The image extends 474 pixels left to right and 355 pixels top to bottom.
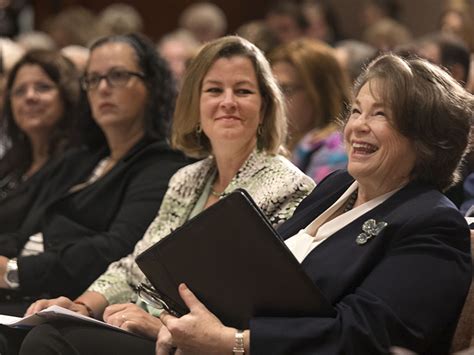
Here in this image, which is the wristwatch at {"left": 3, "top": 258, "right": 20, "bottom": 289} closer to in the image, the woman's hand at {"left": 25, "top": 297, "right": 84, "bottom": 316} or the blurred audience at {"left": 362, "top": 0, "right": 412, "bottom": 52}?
the woman's hand at {"left": 25, "top": 297, "right": 84, "bottom": 316}

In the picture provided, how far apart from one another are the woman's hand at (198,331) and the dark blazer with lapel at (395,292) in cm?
8

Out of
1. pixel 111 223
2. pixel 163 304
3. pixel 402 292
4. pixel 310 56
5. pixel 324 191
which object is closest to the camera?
pixel 402 292

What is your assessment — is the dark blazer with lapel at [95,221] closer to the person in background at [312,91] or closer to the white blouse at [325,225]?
the white blouse at [325,225]

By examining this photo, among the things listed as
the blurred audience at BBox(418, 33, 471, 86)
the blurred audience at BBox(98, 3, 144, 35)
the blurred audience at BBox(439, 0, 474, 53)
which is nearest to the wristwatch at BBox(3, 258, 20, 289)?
the blurred audience at BBox(418, 33, 471, 86)

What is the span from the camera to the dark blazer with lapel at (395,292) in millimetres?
2369

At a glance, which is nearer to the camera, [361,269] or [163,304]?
[361,269]

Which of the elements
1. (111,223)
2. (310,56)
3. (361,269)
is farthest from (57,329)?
(310,56)

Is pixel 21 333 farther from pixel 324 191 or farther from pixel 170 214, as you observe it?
pixel 324 191

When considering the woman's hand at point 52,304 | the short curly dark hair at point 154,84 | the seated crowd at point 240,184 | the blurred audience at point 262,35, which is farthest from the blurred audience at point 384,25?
the woman's hand at point 52,304

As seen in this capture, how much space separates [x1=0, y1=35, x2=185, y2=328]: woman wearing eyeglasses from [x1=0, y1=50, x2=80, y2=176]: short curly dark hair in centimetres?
37

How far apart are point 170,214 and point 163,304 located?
752 mm

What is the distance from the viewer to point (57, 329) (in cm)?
274

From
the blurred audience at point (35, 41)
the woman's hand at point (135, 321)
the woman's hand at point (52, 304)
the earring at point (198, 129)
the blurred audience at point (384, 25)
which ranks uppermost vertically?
the earring at point (198, 129)

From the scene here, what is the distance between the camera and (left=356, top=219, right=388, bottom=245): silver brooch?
250 centimetres
